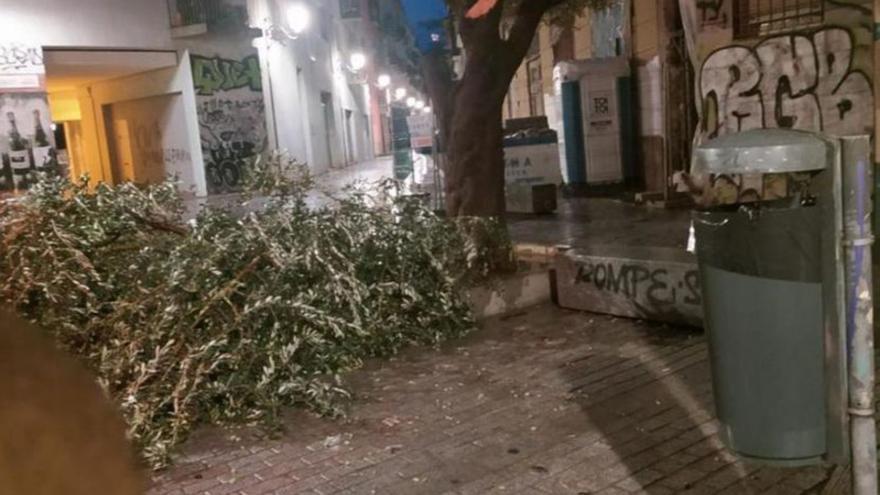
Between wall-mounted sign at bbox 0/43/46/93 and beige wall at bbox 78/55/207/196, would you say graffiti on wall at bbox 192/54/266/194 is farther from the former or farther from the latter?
wall-mounted sign at bbox 0/43/46/93

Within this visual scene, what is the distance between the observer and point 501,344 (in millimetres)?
5965

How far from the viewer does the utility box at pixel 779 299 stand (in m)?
2.62

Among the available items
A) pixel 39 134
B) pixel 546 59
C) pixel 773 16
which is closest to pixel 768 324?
pixel 773 16

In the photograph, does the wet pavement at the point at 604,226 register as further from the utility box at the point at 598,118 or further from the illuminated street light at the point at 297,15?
the illuminated street light at the point at 297,15

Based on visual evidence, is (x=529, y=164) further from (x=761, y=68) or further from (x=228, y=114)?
(x=228, y=114)

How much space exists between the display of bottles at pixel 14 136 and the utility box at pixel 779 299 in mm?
16364

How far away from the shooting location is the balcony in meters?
19.4

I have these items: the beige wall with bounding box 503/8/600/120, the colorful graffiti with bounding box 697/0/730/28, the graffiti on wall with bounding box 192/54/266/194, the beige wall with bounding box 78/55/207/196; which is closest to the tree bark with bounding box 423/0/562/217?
the colorful graffiti with bounding box 697/0/730/28

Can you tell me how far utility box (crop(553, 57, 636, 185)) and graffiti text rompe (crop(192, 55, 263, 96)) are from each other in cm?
1005

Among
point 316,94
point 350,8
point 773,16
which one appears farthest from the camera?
point 350,8

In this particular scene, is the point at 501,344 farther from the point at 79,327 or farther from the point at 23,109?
the point at 23,109

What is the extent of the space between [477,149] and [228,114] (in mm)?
14610

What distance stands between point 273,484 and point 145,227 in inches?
98.7

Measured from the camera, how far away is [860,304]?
2590 millimetres
